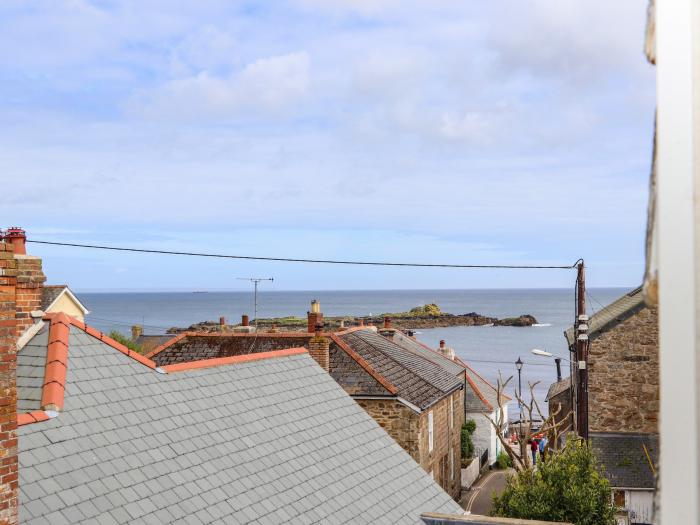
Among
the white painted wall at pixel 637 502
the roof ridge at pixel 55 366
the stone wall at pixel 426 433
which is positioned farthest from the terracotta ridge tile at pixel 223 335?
the roof ridge at pixel 55 366

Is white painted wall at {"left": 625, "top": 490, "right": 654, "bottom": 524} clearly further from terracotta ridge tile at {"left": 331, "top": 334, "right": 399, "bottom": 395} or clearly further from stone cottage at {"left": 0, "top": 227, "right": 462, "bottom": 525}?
stone cottage at {"left": 0, "top": 227, "right": 462, "bottom": 525}

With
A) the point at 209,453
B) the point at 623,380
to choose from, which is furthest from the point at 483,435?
the point at 209,453

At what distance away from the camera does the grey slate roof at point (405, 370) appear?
30.0 m

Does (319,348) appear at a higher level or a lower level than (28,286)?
lower

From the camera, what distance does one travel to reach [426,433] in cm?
2950

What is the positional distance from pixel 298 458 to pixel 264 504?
2456mm

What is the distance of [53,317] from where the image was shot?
45.4 ft

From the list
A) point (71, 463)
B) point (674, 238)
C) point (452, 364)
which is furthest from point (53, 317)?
point (452, 364)

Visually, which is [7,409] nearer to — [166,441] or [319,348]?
[166,441]

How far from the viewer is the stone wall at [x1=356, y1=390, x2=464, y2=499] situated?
28.1 m

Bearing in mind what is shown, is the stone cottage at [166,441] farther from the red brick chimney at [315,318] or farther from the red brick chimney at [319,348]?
the red brick chimney at [315,318]

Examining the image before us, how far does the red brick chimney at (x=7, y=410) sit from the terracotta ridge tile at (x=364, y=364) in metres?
20.3

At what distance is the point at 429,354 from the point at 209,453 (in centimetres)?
3060

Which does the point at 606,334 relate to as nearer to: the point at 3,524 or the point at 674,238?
the point at 3,524
